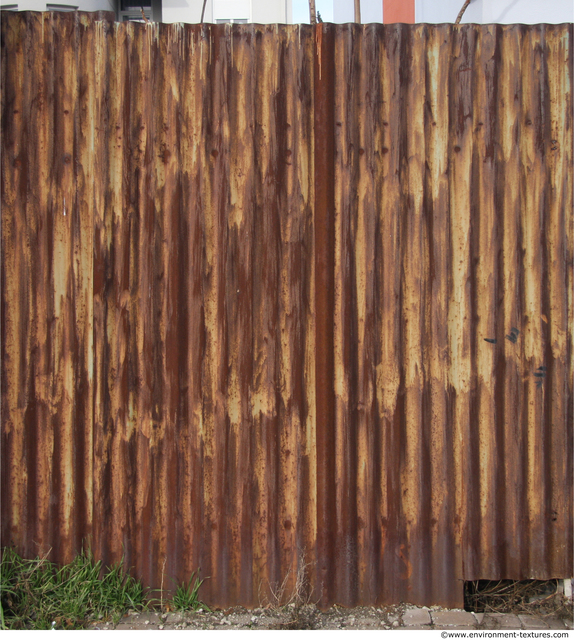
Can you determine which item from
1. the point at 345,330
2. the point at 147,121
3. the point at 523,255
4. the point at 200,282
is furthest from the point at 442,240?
the point at 147,121

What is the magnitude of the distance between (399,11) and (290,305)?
15.0 feet

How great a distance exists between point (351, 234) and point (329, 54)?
3.35 feet

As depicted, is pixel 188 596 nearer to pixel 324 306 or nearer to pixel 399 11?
pixel 324 306

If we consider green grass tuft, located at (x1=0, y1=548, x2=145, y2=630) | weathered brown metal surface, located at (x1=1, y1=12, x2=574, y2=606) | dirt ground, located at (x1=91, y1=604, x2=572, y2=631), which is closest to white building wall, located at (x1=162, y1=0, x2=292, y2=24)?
weathered brown metal surface, located at (x1=1, y1=12, x2=574, y2=606)

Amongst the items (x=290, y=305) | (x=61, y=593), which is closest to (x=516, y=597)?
(x=290, y=305)

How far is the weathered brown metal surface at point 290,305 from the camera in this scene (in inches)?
102

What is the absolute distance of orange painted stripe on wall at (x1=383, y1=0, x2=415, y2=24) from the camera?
16.6 feet

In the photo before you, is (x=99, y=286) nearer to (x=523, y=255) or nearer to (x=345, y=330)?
(x=345, y=330)

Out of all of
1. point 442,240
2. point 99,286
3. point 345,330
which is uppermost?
point 442,240

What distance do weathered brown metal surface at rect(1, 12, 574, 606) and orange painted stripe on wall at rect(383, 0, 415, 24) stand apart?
305cm

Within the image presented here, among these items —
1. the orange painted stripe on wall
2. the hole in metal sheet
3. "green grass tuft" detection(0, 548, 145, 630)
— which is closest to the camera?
"green grass tuft" detection(0, 548, 145, 630)

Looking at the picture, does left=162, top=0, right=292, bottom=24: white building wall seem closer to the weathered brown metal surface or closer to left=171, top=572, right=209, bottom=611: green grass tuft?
the weathered brown metal surface

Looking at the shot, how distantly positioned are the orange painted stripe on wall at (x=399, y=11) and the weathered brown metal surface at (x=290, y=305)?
3.05 metres

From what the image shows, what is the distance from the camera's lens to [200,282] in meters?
2.60
